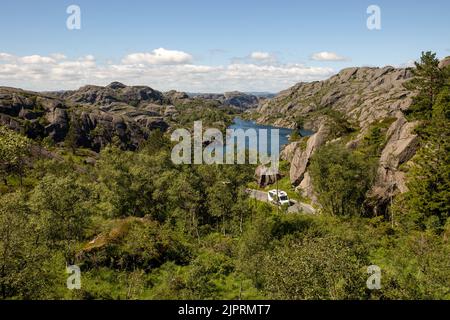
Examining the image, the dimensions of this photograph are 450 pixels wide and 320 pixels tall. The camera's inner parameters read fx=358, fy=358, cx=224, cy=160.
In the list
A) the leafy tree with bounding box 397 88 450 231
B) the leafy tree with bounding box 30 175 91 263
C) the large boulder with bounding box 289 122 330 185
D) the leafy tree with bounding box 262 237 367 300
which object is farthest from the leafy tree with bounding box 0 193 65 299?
the large boulder with bounding box 289 122 330 185

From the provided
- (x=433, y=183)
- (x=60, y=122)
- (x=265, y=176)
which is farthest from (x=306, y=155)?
(x=60, y=122)

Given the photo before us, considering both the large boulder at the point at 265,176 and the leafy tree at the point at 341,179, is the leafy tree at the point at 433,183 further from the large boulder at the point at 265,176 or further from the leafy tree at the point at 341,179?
the large boulder at the point at 265,176

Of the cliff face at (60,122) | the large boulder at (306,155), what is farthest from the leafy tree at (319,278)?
the cliff face at (60,122)

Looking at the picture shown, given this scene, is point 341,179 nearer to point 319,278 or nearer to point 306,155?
point 306,155

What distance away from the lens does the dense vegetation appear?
2776 centimetres

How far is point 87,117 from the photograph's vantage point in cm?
18825

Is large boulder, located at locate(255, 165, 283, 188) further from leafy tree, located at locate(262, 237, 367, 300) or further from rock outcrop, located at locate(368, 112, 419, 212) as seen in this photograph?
leafy tree, located at locate(262, 237, 367, 300)

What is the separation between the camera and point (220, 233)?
63.4 m

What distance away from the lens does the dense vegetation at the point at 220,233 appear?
27.8m

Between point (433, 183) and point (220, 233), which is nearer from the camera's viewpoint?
point (433, 183)

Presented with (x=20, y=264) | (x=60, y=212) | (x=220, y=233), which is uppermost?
(x=60, y=212)

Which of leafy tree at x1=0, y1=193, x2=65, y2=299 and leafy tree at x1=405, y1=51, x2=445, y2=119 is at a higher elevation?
leafy tree at x1=405, y1=51, x2=445, y2=119

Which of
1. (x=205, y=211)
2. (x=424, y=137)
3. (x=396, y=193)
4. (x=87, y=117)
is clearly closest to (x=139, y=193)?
(x=205, y=211)
